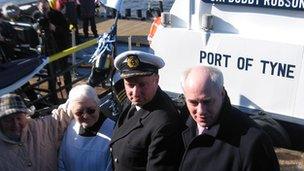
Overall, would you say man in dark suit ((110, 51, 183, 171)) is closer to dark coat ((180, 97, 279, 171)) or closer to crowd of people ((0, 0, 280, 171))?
crowd of people ((0, 0, 280, 171))

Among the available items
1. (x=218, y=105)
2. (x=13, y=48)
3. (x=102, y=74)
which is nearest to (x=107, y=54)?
(x=102, y=74)

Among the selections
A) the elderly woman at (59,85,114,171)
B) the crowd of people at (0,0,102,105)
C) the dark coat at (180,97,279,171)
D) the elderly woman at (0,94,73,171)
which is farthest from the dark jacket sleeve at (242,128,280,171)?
the crowd of people at (0,0,102,105)

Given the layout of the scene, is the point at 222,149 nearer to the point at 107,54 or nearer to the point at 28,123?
the point at 28,123

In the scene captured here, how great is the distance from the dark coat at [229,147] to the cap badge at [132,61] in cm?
57

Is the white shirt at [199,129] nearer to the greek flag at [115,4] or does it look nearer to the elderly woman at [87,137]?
the elderly woman at [87,137]

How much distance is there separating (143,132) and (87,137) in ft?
2.03

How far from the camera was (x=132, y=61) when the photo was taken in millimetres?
2783

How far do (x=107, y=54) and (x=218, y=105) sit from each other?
3944 millimetres

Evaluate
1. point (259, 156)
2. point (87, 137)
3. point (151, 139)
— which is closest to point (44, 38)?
point (87, 137)

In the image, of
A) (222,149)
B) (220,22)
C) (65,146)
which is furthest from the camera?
(220,22)

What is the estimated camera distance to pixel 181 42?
4801 millimetres

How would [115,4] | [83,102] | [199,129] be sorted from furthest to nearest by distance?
[115,4]
[83,102]
[199,129]

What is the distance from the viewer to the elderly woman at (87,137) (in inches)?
116

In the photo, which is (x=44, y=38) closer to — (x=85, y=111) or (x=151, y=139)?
(x=85, y=111)
